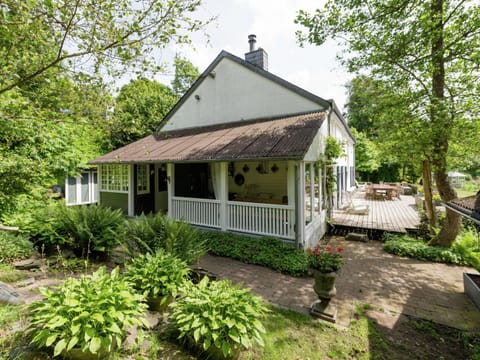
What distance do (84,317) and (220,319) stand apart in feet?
4.62

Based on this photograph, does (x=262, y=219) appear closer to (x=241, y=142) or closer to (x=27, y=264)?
(x=241, y=142)

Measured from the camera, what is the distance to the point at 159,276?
11.6ft

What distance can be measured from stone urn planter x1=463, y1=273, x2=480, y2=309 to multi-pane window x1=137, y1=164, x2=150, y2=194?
36.6 ft

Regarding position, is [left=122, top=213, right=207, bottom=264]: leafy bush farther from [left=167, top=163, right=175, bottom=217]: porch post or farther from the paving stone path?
[left=167, top=163, right=175, bottom=217]: porch post

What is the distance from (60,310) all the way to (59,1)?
406cm

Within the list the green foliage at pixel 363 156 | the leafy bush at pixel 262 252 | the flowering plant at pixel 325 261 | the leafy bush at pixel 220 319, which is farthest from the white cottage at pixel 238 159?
the green foliage at pixel 363 156

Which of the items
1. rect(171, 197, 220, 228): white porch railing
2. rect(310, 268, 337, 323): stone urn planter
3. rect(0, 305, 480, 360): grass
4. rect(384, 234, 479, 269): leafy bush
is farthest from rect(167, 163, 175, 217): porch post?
rect(384, 234, 479, 269): leafy bush

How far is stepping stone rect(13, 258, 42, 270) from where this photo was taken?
16.3 feet

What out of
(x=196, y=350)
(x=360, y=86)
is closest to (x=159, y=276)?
(x=196, y=350)

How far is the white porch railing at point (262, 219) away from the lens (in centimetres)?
665

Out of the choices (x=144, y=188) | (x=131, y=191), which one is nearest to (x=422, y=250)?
(x=144, y=188)

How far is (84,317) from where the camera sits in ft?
7.57

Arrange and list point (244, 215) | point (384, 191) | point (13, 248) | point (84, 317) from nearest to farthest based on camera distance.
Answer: point (84, 317) → point (13, 248) → point (244, 215) → point (384, 191)

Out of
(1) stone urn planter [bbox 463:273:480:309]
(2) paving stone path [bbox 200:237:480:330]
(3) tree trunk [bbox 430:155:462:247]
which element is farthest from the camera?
(3) tree trunk [bbox 430:155:462:247]
